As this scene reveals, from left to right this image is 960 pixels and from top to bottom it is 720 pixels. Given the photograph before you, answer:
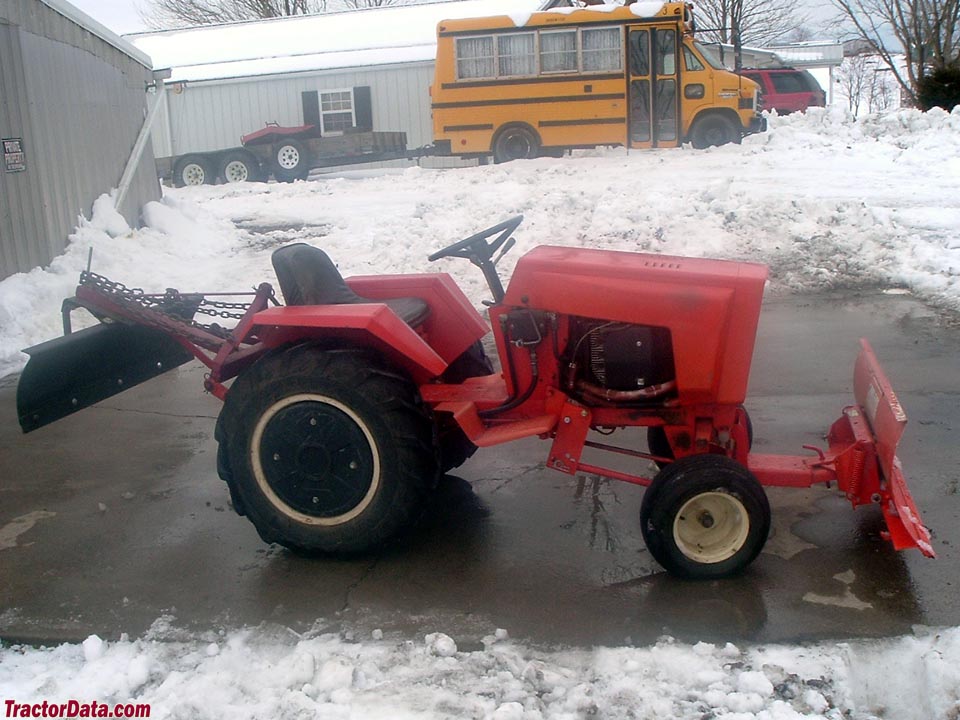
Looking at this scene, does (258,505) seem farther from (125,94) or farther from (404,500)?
(125,94)

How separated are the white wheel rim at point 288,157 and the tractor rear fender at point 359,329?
62.6 feet

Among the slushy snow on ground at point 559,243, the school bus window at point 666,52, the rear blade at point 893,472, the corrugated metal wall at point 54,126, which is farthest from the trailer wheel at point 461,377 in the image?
the school bus window at point 666,52

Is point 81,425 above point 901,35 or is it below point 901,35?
below

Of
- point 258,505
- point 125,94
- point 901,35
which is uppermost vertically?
point 901,35

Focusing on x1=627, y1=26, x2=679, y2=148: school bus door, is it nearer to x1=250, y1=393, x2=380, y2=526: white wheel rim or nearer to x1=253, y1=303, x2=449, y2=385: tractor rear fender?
x1=253, y1=303, x2=449, y2=385: tractor rear fender

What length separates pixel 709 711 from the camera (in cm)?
321

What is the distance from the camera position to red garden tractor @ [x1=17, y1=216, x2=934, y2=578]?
4000mm

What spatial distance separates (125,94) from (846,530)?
464 inches

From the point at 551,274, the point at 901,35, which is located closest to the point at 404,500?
the point at 551,274

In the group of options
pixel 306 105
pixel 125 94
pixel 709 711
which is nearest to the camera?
pixel 709 711

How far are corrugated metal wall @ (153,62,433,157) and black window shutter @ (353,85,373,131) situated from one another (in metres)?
0.13

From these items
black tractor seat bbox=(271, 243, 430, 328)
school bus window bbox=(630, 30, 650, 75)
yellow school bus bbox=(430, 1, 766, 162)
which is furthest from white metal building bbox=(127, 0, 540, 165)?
black tractor seat bbox=(271, 243, 430, 328)

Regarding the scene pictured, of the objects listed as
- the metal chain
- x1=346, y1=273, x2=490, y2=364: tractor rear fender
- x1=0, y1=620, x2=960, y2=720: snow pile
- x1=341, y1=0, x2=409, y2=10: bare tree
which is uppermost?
x1=341, y1=0, x2=409, y2=10: bare tree

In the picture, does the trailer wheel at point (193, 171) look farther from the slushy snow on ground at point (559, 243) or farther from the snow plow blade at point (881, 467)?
the snow plow blade at point (881, 467)
